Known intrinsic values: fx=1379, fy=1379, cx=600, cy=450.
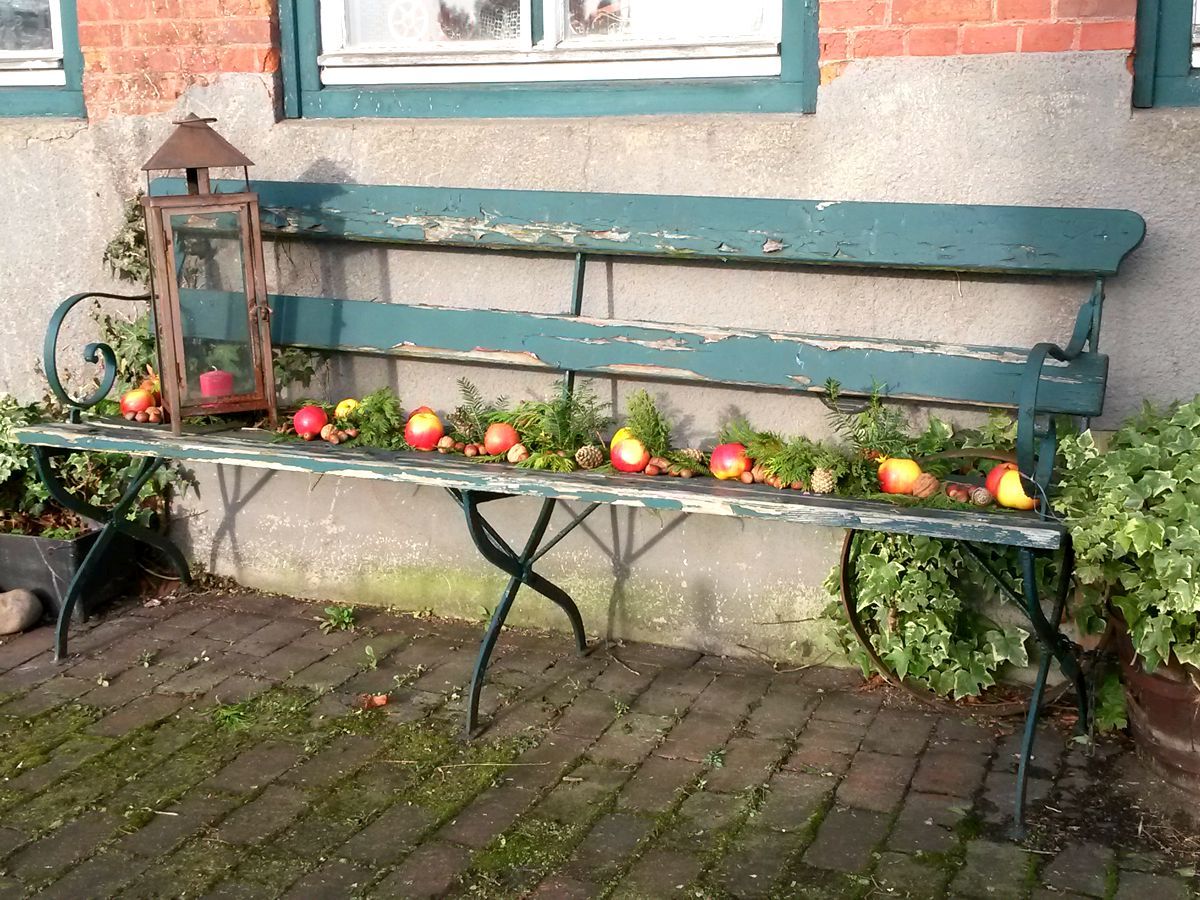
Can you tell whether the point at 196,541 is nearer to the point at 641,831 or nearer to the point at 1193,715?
the point at 641,831

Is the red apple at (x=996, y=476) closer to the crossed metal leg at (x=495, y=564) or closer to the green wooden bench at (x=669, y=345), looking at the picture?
the green wooden bench at (x=669, y=345)

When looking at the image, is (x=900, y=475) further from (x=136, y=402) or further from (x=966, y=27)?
(x=136, y=402)

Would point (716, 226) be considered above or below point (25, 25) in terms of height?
below

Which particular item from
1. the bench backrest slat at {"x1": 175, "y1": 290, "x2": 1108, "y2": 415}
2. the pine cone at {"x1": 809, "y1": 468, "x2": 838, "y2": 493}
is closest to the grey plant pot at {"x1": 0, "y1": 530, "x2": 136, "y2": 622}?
the bench backrest slat at {"x1": 175, "y1": 290, "x2": 1108, "y2": 415}

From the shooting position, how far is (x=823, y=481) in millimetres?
3510

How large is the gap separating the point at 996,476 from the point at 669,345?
102 cm

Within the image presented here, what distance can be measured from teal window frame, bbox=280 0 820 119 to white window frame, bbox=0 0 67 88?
3.22ft

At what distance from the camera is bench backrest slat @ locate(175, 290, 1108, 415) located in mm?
3596

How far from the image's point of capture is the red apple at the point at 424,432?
3.96 metres

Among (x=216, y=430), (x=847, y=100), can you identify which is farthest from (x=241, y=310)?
(x=847, y=100)

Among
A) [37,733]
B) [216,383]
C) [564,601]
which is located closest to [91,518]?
[216,383]

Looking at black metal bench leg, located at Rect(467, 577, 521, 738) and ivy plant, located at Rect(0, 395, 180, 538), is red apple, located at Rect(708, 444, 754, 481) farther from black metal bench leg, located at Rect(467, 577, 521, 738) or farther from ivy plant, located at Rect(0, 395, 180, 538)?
ivy plant, located at Rect(0, 395, 180, 538)

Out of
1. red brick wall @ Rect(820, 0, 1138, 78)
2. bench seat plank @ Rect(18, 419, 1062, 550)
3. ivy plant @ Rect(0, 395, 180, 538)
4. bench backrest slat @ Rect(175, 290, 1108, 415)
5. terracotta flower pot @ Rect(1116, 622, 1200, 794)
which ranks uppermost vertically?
red brick wall @ Rect(820, 0, 1138, 78)

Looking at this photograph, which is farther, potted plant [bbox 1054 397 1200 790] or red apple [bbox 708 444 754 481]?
red apple [bbox 708 444 754 481]
